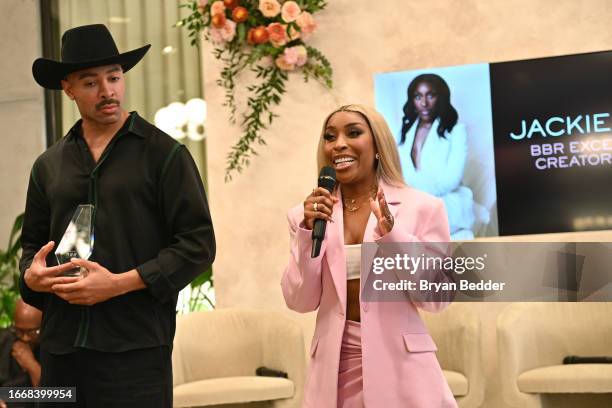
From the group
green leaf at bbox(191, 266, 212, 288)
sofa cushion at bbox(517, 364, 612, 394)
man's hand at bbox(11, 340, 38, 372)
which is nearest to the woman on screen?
sofa cushion at bbox(517, 364, 612, 394)

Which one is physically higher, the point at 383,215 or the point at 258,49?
the point at 258,49

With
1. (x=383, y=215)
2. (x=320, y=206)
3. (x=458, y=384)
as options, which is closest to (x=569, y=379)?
(x=458, y=384)

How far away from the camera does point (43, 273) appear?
2.54 m

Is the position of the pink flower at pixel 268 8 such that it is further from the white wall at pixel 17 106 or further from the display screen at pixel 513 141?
the white wall at pixel 17 106

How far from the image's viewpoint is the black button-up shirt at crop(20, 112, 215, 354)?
2549 mm

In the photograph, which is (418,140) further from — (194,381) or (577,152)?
(194,381)

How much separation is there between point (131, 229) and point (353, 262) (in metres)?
0.70

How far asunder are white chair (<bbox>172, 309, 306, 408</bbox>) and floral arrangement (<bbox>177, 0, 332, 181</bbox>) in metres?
1.05

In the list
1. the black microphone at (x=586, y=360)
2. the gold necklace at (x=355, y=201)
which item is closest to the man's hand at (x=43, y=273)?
the gold necklace at (x=355, y=201)

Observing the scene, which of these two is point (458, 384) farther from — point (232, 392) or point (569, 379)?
point (232, 392)

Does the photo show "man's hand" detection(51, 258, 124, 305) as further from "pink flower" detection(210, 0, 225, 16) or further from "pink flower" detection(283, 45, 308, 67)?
"pink flower" detection(210, 0, 225, 16)

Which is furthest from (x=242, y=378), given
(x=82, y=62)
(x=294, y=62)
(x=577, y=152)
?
(x=82, y=62)

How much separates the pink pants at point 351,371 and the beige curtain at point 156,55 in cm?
407

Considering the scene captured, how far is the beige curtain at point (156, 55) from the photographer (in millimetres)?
6730
